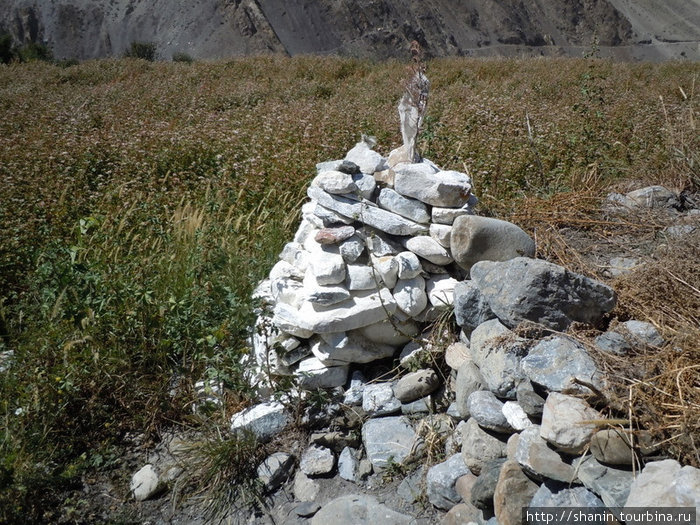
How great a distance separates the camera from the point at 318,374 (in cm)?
333

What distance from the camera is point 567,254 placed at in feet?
11.2

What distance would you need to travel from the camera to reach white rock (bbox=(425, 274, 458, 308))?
330 centimetres

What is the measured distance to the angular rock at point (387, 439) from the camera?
2.92 meters

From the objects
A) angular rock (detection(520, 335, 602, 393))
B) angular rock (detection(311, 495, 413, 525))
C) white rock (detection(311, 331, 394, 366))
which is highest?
angular rock (detection(520, 335, 602, 393))

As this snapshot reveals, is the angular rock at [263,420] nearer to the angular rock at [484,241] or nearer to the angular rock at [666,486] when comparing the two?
the angular rock at [484,241]

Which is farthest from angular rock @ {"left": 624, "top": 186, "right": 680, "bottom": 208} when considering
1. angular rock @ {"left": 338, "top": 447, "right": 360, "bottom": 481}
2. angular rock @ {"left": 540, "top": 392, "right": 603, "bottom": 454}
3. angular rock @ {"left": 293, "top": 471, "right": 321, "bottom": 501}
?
angular rock @ {"left": 293, "top": 471, "right": 321, "bottom": 501}

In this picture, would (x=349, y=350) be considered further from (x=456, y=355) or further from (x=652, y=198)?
(x=652, y=198)

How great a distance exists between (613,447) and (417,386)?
126 cm

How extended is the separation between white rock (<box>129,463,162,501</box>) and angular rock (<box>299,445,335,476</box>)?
0.77 m

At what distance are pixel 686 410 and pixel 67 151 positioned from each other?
595cm

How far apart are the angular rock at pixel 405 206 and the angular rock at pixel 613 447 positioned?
174 cm

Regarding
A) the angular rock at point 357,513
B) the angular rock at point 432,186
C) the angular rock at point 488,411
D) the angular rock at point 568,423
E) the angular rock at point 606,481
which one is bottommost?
the angular rock at point 357,513

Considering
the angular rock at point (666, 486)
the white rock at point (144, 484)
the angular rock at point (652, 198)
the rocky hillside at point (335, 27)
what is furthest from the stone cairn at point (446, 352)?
the rocky hillside at point (335, 27)

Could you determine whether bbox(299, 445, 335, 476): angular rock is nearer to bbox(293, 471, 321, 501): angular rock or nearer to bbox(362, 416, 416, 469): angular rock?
bbox(293, 471, 321, 501): angular rock
